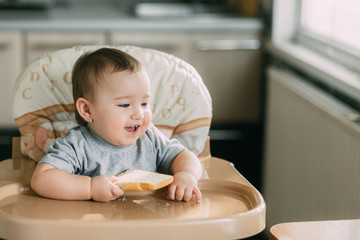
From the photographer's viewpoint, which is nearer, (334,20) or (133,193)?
(133,193)

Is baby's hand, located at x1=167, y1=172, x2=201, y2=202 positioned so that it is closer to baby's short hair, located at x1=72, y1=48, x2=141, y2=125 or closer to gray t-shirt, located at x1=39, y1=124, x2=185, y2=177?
gray t-shirt, located at x1=39, y1=124, x2=185, y2=177

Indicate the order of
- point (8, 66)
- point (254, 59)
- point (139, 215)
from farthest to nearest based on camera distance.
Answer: point (254, 59), point (8, 66), point (139, 215)

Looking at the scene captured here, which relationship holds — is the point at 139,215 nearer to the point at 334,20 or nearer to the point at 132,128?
the point at 132,128

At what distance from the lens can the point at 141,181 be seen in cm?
132

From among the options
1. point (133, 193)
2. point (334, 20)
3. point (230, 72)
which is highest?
point (334, 20)

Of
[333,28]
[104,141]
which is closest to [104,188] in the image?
[104,141]

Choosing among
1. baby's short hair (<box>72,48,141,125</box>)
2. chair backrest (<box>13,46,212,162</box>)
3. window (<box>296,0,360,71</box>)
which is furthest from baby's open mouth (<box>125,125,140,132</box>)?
window (<box>296,0,360,71</box>)

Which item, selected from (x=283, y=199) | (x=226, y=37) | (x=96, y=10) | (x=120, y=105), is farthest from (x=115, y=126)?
(x=96, y=10)

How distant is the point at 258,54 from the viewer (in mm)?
3088

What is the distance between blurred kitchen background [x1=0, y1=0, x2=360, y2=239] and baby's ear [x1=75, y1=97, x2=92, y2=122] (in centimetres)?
107

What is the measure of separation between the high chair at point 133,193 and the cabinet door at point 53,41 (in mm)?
1305

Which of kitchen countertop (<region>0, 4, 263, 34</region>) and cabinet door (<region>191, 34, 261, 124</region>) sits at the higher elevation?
kitchen countertop (<region>0, 4, 263, 34</region>)

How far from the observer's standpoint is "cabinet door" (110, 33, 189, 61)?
119 inches

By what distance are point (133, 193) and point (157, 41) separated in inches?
67.8
